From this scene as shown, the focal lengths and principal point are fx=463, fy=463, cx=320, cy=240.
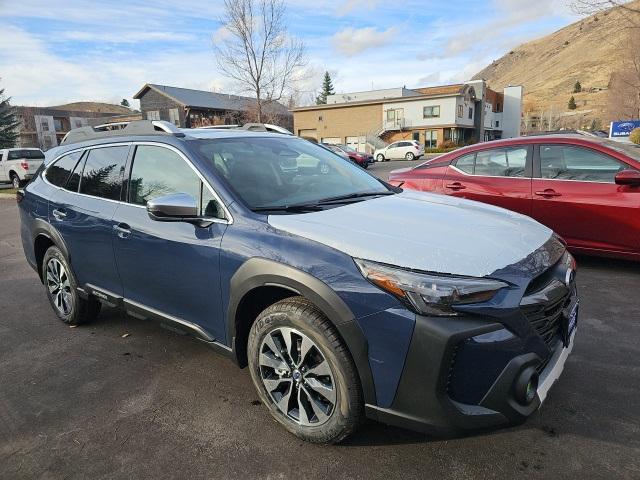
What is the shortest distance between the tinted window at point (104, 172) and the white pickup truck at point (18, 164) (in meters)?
18.0

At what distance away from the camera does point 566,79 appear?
142 m

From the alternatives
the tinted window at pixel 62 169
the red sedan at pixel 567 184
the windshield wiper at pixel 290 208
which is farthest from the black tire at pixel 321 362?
the red sedan at pixel 567 184

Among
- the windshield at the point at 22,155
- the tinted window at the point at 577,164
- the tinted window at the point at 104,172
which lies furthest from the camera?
the windshield at the point at 22,155

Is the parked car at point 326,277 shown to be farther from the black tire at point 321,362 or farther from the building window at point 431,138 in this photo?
the building window at point 431,138

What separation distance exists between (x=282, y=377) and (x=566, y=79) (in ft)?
547

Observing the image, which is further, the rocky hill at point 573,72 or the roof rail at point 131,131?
the rocky hill at point 573,72

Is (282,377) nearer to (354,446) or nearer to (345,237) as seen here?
(354,446)

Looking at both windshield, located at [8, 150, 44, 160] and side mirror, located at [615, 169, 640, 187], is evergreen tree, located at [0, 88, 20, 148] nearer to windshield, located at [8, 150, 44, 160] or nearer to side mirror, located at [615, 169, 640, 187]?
windshield, located at [8, 150, 44, 160]

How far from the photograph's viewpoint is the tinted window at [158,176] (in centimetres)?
296

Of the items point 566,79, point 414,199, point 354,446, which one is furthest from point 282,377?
→ point 566,79

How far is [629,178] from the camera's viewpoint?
4.54 m

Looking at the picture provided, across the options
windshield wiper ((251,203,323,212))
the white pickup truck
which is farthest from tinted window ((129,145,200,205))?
the white pickup truck

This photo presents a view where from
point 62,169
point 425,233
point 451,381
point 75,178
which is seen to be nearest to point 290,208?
point 425,233

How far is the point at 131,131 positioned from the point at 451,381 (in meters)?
2.91
